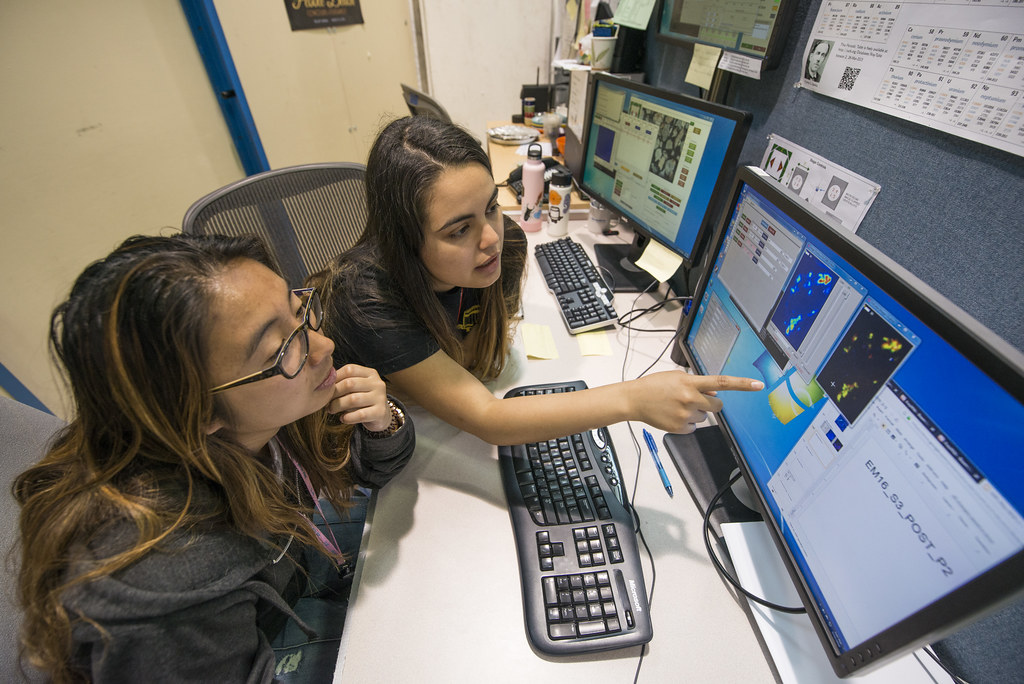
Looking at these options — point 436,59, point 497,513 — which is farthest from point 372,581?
point 436,59

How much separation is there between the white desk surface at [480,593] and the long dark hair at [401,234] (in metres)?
0.22

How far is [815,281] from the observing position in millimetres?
444

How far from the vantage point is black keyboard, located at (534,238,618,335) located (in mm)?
979

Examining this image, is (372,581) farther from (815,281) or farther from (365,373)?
(815,281)

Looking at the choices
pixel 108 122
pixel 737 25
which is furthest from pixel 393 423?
pixel 108 122

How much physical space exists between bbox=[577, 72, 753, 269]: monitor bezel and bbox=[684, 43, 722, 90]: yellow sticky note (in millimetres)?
108

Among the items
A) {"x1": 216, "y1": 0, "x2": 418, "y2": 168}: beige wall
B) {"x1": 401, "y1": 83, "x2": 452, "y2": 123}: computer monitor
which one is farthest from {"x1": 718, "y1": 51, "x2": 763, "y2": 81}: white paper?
{"x1": 216, "y1": 0, "x2": 418, "y2": 168}: beige wall

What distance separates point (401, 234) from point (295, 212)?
0.50 meters

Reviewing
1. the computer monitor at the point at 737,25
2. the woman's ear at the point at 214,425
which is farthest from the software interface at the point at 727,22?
the woman's ear at the point at 214,425

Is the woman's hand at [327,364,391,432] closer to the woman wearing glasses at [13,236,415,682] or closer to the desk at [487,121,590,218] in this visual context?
the woman wearing glasses at [13,236,415,682]

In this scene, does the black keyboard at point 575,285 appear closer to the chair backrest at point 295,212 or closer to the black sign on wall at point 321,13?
the chair backrest at point 295,212

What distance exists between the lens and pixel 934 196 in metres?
0.54

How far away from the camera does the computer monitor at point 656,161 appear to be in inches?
32.3

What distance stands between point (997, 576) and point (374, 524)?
2.12 feet
